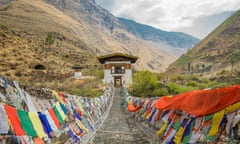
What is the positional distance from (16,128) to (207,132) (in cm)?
335

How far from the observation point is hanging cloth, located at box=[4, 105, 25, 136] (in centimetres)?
388

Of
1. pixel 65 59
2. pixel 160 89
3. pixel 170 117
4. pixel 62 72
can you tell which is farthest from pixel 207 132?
pixel 65 59

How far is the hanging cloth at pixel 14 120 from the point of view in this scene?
388cm

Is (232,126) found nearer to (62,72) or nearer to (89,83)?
(89,83)

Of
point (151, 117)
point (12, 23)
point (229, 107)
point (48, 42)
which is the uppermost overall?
point (12, 23)

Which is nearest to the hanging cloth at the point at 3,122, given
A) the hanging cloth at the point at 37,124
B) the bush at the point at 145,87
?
the hanging cloth at the point at 37,124

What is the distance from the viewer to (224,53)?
9019 centimetres

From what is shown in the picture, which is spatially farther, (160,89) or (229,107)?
(160,89)

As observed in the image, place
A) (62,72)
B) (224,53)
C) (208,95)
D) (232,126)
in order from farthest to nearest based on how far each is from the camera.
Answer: (224,53)
(62,72)
(208,95)
(232,126)

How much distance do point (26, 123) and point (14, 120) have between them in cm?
41

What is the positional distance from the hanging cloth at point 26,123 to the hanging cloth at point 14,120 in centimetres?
12

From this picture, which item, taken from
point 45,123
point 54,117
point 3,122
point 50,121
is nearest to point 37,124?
point 45,123

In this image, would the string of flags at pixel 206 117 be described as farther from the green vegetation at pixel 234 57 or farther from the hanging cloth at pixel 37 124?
the green vegetation at pixel 234 57

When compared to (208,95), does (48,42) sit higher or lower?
higher
